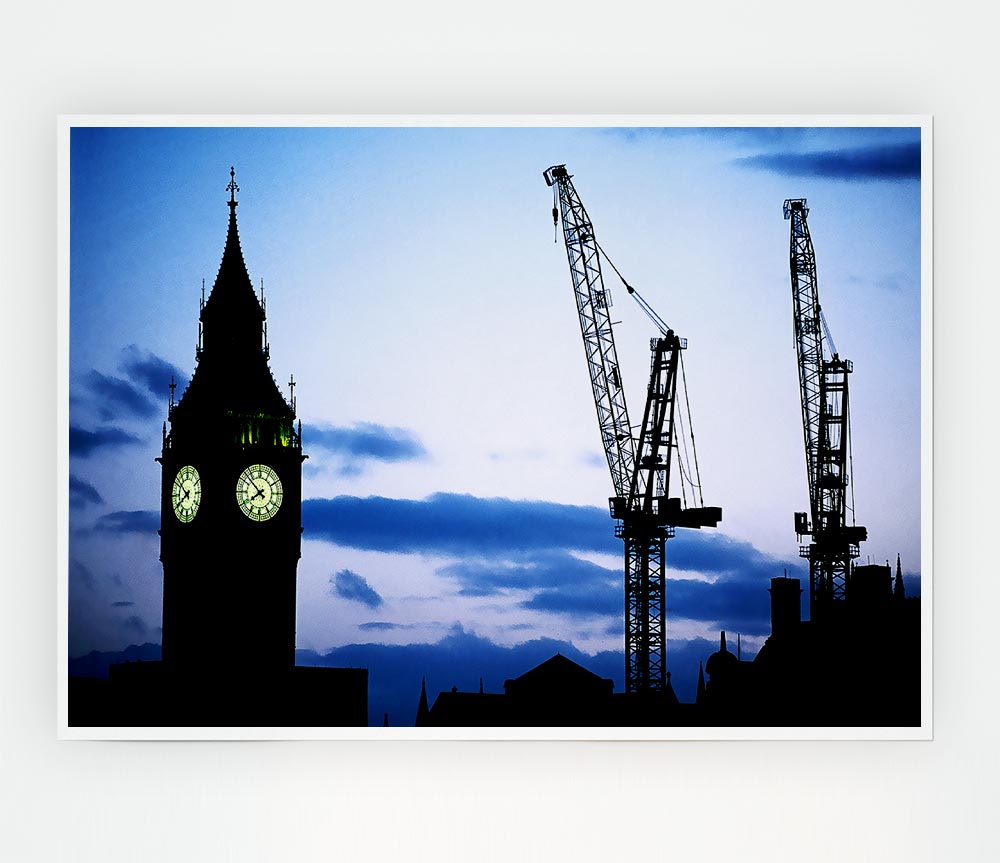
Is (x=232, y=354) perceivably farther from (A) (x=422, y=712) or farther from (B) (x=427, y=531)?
(A) (x=422, y=712)

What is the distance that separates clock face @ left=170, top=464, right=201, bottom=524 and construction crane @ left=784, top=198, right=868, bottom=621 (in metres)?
2.08

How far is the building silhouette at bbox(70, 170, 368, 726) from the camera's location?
431 centimetres

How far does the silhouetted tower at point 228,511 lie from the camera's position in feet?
14.2

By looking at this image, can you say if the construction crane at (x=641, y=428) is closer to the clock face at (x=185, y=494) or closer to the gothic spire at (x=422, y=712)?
the gothic spire at (x=422, y=712)

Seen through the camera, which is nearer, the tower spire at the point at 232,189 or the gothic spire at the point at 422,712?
the gothic spire at the point at 422,712

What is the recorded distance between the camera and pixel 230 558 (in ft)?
14.3

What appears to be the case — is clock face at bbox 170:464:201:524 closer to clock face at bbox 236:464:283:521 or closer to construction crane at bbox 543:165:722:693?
clock face at bbox 236:464:283:521

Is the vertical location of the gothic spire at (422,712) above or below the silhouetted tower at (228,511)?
below

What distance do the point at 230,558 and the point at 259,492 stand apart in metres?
0.25

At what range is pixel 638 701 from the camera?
432cm
